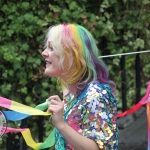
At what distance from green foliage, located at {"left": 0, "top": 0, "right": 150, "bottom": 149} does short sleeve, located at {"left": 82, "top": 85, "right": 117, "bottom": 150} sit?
1852 millimetres

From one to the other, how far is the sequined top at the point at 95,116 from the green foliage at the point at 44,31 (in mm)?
1775

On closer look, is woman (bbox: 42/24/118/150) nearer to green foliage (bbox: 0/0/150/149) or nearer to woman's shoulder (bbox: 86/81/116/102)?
woman's shoulder (bbox: 86/81/116/102)

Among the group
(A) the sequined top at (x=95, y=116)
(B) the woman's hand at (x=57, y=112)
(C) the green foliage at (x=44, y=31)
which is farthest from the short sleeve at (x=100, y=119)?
(C) the green foliage at (x=44, y=31)

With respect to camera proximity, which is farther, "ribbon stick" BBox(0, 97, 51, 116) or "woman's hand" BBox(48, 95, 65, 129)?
"ribbon stick" BBox(0, 97, 51, 116)

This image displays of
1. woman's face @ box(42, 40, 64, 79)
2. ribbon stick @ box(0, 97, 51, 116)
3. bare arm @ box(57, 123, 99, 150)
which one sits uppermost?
woman's face @ box(42, 40, 64, 79)

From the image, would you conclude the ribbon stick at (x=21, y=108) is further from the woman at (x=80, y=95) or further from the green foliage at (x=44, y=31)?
the green foliage at (x=44, y=31)

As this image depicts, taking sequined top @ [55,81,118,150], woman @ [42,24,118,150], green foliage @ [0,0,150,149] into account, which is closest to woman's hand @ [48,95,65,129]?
woman @ [42,24,118,150]

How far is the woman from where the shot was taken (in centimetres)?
230

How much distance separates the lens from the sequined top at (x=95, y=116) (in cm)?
230

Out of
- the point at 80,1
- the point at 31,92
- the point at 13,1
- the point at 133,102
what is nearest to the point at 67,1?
the point at 80,1

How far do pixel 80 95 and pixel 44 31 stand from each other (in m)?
1.94

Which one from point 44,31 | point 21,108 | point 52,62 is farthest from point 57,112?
point 44,31

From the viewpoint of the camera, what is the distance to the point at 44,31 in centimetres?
432

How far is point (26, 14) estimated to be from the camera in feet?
13.9
